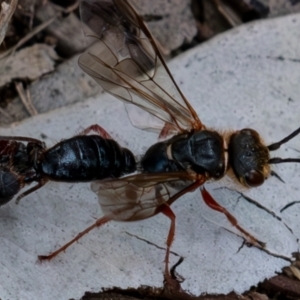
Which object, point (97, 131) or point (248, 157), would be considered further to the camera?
point (97, 131)

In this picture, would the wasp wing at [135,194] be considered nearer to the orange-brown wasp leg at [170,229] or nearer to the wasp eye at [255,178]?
the orange-brown wasp leg at [170,229]

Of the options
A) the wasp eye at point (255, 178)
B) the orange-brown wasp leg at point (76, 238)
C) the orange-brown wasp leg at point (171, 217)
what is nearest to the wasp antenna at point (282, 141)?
the wasp eye at point (255, 178)

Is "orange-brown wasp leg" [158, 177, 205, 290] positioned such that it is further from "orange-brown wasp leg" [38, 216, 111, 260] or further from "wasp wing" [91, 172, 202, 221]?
"orange-brown wasp leg" [38, 216, 111, 260]

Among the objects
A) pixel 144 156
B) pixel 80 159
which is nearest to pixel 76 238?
pixel 80 159

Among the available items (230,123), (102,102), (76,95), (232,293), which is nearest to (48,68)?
(76,95)

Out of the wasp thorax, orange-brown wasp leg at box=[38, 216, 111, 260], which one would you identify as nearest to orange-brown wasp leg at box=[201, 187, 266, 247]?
the wasp thorax

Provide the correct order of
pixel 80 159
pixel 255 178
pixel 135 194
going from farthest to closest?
pixel 80 159
pixel 255 178
pixel 135 194

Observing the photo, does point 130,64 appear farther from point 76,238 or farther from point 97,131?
point 76,238

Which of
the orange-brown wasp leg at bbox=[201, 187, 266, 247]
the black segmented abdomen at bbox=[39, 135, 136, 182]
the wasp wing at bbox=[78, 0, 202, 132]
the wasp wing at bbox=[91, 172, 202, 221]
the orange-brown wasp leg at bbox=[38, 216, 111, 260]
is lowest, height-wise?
the orange-brown wasp leg at bbox=[201, 187, 266, 247]
